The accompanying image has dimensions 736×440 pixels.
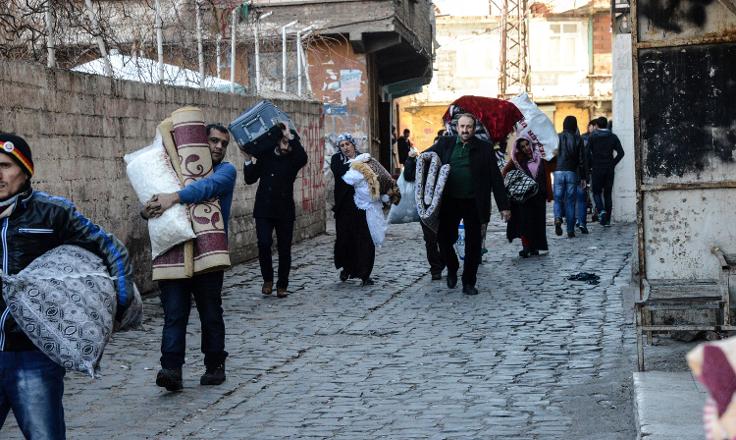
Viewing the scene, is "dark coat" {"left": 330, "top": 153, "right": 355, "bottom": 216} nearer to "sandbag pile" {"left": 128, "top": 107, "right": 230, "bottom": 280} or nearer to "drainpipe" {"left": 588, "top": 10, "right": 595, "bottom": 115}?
"sandbag pile" {"left": 128, "top": 107, "right": 230, "bottom": 280}

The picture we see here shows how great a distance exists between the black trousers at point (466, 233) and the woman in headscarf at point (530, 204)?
3.20 metres

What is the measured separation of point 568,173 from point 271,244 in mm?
8194

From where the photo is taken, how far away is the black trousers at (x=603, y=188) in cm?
2216

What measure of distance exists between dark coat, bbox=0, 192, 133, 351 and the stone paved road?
2028mm

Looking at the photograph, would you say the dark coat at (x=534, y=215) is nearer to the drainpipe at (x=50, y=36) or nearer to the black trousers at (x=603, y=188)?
the black trousers at (x=603, y=188)

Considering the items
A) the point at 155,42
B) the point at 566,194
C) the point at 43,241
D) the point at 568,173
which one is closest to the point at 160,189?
the point at 43,241

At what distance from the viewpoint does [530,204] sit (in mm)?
17250

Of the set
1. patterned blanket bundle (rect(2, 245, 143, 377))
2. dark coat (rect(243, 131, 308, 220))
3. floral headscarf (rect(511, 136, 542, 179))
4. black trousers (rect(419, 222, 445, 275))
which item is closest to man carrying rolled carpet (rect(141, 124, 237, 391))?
patterned blanket bundle (rect(2, 245, 143, 377))

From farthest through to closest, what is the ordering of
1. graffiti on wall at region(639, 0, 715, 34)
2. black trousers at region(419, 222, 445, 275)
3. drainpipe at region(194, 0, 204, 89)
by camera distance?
drainpipe at region(194, 0, 204, 89) < black trousers at region(419, 222, 445, 275) < graffiti on wall at region(639, 0, 715, 34)

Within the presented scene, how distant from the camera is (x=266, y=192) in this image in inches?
527

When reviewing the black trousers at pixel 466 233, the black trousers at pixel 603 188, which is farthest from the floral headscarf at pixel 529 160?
the black trousers at pixel 603 188

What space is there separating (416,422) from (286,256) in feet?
20.4

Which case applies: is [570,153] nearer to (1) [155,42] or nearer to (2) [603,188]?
(2) [603,188]

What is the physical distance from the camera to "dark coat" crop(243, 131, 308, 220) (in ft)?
44.0
